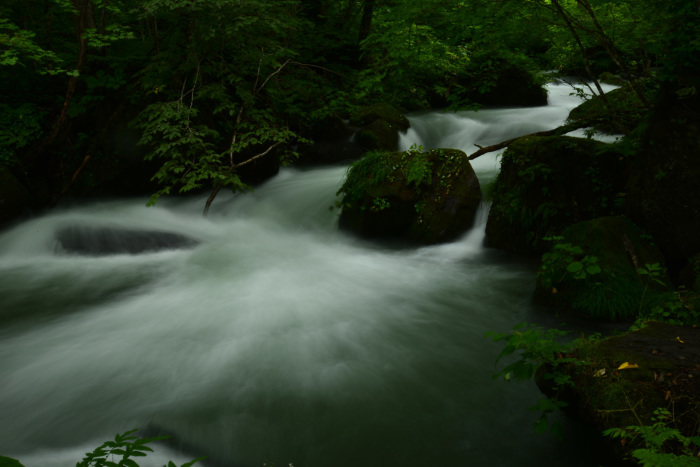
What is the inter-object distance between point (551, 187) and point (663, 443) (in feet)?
13.9

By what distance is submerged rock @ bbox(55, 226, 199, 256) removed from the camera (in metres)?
6.68

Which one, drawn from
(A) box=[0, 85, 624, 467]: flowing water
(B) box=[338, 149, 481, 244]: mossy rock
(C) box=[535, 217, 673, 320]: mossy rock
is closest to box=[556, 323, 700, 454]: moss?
(A) box=[0, 85, 624, 467]: flowing water

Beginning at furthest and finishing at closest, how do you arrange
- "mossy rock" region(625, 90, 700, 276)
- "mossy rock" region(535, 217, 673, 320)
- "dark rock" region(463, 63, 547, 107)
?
"dark rock" region(463, 63, 547, 107) < "mossy rock" region(625, 90, 700, 276) < "mossy rock" region(535, 217, 673, 320)

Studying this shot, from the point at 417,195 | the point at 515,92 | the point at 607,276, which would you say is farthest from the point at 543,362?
the point at 515,92

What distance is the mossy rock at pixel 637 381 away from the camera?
87.3 inches

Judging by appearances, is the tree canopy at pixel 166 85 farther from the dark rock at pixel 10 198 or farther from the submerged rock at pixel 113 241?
the submerged rock at pixel 113 241

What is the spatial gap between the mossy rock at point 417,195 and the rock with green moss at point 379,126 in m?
3.09

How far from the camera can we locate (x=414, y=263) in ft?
20.8

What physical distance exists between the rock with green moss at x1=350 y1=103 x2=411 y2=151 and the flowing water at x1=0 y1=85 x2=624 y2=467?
3.05 metres

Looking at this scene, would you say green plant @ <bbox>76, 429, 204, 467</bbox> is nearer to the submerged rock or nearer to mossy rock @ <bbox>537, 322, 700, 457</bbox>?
mossy rock @ <bbox>537, 322, 700, 457</bbox>

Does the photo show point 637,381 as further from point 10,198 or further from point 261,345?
point 10,198

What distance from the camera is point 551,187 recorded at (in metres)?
5.74

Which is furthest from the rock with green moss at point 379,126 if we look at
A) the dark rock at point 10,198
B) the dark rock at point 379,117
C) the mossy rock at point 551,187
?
the dark rock at point 10,198

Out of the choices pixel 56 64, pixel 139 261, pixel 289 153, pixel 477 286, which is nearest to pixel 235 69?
pixel 289 153
